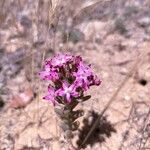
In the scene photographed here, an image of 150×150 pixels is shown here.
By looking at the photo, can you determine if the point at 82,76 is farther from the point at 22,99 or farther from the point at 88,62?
the point at 88,62

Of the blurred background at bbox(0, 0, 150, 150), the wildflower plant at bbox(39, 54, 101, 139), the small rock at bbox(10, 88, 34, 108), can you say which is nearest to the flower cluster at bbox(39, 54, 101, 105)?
the wildflower plant at bbox(39, 54, 101, 139)

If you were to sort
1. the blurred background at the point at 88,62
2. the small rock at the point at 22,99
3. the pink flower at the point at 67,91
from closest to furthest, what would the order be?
1. the pink flower at the point at 67,91
2. the blurred background at the point at 88,62
3. the small rock at the point at 22,99

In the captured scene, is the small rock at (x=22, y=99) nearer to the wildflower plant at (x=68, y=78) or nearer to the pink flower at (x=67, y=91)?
the wildflower plant at (x=68, y=78)

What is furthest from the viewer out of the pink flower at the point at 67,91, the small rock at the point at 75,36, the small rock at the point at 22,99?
the small rock at the point at 75,36

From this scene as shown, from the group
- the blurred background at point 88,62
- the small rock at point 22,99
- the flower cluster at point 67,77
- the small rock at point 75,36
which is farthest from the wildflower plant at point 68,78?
the small rock at point 75,36

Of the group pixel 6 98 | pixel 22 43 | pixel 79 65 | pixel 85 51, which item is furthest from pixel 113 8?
pixel 79 65

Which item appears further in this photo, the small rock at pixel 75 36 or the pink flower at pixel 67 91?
the small rock at pixel 75 36

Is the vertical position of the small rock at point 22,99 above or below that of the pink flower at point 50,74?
below

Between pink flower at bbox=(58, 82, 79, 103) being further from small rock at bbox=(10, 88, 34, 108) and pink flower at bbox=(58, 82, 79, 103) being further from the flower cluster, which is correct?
small rock at bbox=(10, 88, 34, 108)
